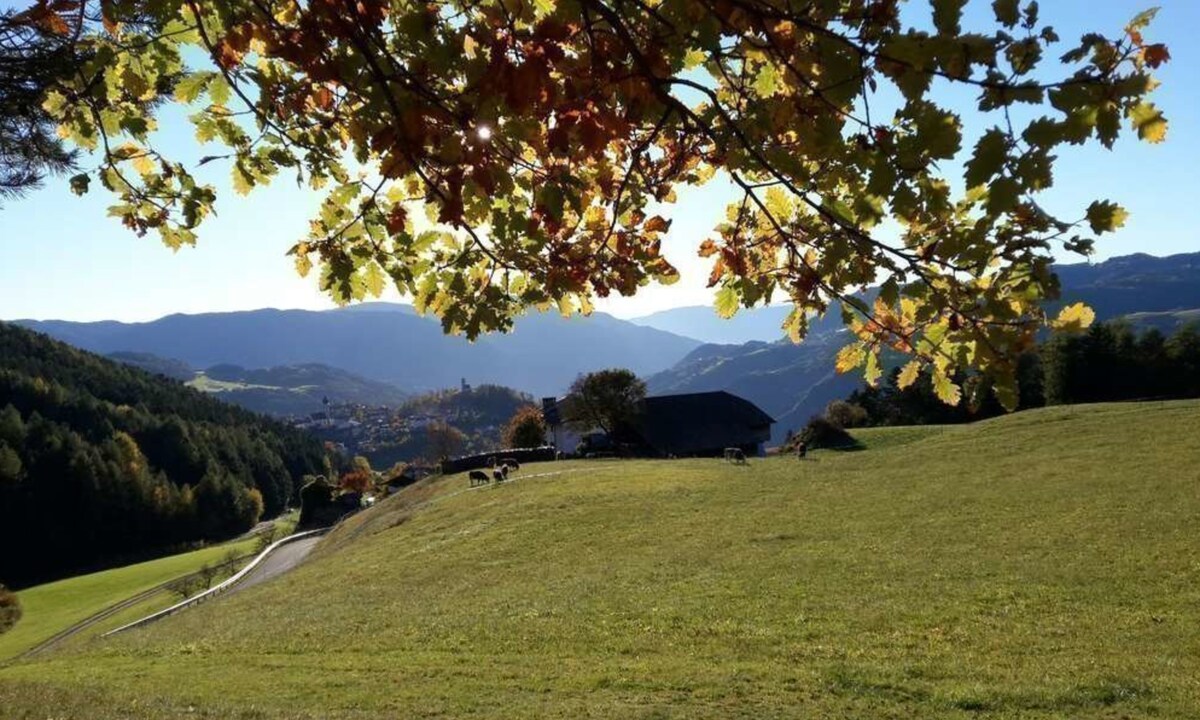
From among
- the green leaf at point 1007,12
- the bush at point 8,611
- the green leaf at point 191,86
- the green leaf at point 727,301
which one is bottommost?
the bush at point 8,611

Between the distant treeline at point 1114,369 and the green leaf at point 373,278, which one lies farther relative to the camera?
the distant treeline at point 1114,369

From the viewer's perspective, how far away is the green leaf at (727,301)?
14.0ft

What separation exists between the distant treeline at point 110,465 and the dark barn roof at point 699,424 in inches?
2600

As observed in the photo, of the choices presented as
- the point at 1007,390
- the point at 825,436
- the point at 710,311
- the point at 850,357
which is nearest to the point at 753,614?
the point at 710,311

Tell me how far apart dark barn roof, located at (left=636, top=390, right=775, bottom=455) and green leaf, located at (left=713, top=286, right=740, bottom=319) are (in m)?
51.8

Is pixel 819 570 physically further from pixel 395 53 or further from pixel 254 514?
pixel 254 514

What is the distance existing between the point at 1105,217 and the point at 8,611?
65.5 metres

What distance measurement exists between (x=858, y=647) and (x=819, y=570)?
16.2 ft

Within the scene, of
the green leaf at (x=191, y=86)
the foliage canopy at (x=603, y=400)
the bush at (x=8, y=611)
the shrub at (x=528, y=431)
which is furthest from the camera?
the shrub at (x=528, y=431)

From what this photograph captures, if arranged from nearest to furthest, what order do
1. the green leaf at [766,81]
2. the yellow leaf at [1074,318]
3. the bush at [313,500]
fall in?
the yellow leaf at [1074,318] → the green leaf at [766,81] → the bush at [313,500]

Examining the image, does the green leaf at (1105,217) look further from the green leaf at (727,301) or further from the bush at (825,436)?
the bush at (825,436)

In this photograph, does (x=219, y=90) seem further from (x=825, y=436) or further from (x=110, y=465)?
(x=110, y=465)

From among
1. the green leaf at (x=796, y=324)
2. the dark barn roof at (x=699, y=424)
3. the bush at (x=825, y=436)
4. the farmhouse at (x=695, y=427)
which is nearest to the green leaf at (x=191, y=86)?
the green leaf at (x=796, y=324)

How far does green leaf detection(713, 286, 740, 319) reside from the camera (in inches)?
168
